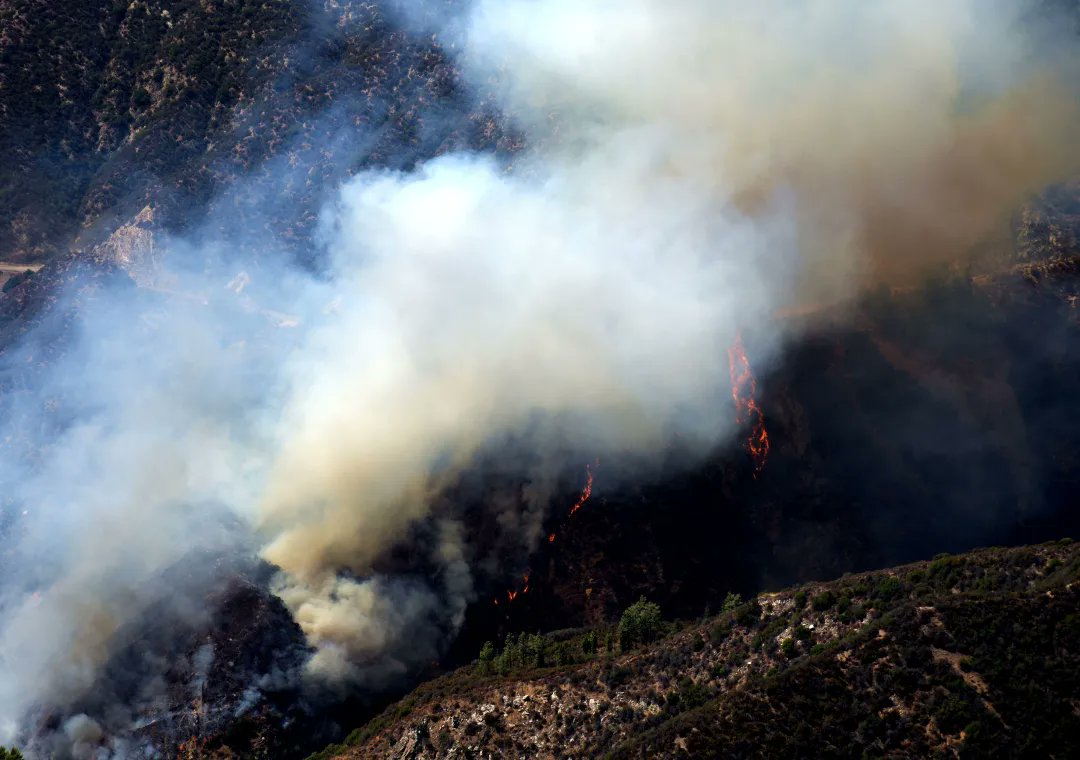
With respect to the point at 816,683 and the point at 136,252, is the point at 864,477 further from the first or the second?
the point at 136,252

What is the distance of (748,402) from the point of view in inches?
3890

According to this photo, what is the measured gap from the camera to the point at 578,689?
70312 mm

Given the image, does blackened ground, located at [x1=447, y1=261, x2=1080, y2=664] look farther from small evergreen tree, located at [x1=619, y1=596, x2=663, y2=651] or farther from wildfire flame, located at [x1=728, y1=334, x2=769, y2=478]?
small evergreen tree, located at [x1=619, y1=596, x2=663, y2=651]

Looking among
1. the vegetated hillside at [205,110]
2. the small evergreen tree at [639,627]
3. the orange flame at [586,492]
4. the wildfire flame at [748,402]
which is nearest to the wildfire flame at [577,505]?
the orange flame at [586,492]

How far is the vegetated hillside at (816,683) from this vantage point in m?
55.1

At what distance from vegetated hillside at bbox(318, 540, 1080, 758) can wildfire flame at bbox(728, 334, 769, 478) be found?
22388 mm

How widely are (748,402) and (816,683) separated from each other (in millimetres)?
42774

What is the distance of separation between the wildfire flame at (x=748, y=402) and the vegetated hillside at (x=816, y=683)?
22388 millimetres

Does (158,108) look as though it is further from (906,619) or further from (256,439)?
(906,619)

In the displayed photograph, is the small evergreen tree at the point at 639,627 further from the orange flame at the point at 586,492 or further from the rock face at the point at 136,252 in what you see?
the rock face at the point at 136,252

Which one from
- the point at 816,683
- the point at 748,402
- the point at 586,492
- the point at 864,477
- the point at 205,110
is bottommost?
the point at 816,683

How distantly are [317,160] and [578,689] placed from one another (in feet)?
242

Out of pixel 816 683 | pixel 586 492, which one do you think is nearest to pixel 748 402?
pixel 586 492

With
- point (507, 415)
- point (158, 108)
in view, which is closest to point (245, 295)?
point (158, 108)
